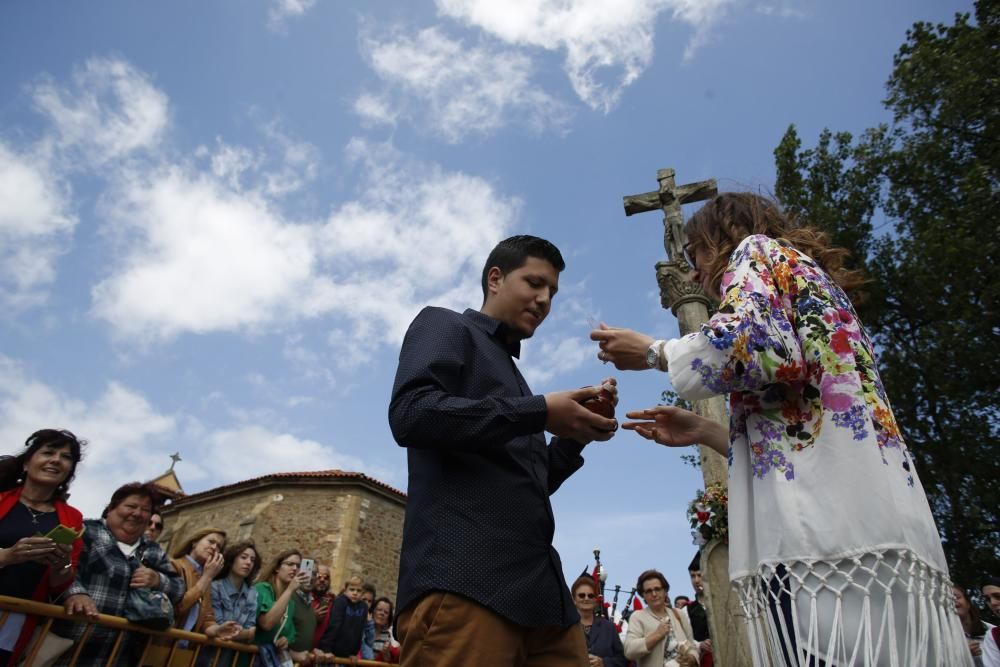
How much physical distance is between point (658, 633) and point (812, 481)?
18.1 ft

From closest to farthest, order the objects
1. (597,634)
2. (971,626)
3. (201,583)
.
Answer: (201,583), (971,626), (597,634)

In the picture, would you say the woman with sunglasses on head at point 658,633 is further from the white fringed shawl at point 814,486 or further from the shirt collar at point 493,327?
the white fringed shawl at point 814,486

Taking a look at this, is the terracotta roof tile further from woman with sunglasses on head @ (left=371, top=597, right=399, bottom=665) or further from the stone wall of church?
woman with sunglasses on head @ (left=371, top=597, right=399, bottom=665)

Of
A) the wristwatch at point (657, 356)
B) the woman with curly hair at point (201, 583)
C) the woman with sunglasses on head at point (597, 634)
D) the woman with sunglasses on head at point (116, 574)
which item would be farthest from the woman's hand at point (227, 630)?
the wristwatch at point (657, 356)

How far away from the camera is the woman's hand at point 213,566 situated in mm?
5277

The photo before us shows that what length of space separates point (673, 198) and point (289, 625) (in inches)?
284

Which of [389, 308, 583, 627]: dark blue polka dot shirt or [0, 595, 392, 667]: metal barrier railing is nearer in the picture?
[389, 308, 583, 627]: dark blue polka dot shirt

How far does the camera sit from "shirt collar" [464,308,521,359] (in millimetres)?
2382

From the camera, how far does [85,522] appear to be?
435cm

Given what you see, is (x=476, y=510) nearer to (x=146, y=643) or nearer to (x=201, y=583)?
(x=146, y=643)

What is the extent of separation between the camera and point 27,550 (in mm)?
3588

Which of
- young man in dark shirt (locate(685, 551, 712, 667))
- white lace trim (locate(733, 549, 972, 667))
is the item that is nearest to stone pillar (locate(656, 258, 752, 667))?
young man in dark shirt (locate(685, 551, 712, 667))

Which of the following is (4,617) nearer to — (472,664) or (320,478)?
(472,664)

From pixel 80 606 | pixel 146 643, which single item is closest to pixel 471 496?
pixel 80 606
